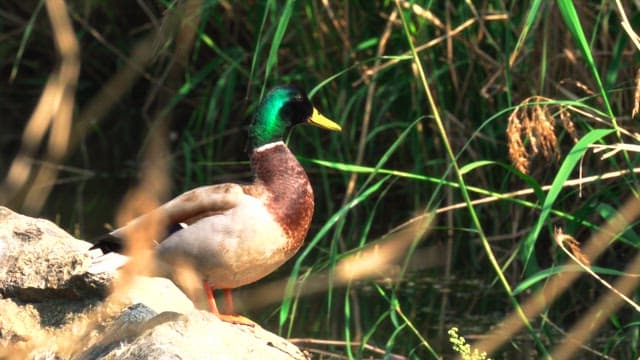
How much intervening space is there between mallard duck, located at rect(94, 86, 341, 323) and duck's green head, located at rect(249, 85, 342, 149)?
8 centimetres

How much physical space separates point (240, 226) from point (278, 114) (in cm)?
55

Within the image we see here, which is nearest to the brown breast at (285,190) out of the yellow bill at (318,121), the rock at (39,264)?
the yellow bill at (318,121)

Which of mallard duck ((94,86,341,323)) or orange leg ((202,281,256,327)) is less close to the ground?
mallard duck ((94,86,341,323))

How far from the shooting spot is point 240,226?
3.23 meters

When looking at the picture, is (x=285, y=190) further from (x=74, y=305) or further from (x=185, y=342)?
(x=185, y=342)

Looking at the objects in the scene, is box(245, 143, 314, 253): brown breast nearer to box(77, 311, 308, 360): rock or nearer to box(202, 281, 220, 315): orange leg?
box(202, 281, 220, 315): orange leg

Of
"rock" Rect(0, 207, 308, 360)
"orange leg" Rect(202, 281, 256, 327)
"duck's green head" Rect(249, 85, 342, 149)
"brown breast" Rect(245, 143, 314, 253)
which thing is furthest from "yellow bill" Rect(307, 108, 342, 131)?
"rock" Rect(0, 207, 308, 360)

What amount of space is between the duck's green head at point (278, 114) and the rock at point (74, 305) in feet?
1.86

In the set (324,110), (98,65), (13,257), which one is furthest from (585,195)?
(98,65)

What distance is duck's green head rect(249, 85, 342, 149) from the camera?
364 cm

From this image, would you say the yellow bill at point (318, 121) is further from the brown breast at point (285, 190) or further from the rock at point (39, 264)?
the rock at point (39, 264)

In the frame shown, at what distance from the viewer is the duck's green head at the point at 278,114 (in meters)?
3.64

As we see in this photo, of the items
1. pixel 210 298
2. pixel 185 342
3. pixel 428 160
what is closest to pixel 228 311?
pixel 210 298

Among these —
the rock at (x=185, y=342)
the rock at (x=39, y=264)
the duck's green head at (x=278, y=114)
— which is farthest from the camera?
the duck's green head at (x=278, y=114)
